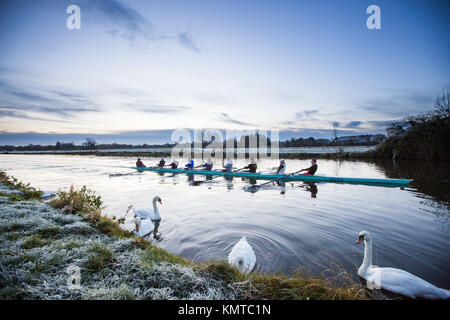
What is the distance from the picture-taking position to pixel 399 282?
339cm

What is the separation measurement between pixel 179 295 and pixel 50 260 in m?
2.23

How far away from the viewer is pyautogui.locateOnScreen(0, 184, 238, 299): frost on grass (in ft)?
8.51

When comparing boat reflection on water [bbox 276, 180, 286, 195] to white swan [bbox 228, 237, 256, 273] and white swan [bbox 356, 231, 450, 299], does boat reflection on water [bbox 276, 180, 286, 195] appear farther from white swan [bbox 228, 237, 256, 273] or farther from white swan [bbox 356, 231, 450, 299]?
white swan [bbox 356, 231, 450, 299]

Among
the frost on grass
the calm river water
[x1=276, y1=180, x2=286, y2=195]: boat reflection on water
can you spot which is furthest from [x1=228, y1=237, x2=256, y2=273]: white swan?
[x1=276, y1=180, x2=286, y2=195]: boat reflection on water

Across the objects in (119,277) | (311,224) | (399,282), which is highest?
(119,277)

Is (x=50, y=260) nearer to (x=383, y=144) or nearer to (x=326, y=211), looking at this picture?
(x=326, y=211)

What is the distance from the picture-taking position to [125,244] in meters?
4.25

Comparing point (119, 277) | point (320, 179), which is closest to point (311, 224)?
point (119, 277)

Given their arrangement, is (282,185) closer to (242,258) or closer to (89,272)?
(242,258)

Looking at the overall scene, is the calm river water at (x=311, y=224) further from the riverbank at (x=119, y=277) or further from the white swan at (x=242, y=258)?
the riverbank at (x=119, y=277)

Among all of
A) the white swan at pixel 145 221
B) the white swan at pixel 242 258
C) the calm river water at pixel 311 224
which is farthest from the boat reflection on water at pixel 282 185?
the white swan at pixel 242 258

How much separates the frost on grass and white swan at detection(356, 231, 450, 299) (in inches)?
108

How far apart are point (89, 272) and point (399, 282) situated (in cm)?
502
